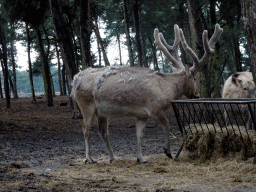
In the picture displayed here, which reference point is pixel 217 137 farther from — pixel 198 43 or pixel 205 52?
pixel 198 43

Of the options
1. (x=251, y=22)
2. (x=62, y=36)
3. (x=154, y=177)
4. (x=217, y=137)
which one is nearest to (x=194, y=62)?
(x=251, y=22)

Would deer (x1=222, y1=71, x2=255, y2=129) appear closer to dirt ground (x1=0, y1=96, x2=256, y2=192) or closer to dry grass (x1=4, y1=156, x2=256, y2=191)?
dirt ground (x1=0, y1=96, x2=256, y2=192)

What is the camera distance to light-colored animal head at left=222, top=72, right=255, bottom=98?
9.46 meters

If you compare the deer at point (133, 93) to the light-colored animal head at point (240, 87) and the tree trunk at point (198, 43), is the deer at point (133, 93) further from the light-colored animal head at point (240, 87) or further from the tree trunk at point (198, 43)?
the tree trunk at point (198, 43)

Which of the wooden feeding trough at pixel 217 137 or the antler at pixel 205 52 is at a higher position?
the antler at pixel 205 52

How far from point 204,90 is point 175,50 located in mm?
4134

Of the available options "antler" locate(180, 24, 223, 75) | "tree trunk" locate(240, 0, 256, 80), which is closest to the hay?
"antler" locate(180, 24, 223, 75)

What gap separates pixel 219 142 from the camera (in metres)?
5.91

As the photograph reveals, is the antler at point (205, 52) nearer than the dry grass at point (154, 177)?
→ No

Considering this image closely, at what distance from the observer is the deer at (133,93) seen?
6555 millimetres

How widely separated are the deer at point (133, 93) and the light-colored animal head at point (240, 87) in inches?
118

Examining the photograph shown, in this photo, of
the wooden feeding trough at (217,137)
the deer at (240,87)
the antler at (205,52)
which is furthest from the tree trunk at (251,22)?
the deer at (240,87)

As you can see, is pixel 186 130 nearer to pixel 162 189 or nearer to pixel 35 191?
pixel 162 189

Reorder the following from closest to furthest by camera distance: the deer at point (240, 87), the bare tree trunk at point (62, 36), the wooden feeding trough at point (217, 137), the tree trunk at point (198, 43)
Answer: the wooden feeding trough at point (217, 137), the deer at point (240, 87), the tree trunk at point (198, 43), the bare tree trunk at point (62, 36)
